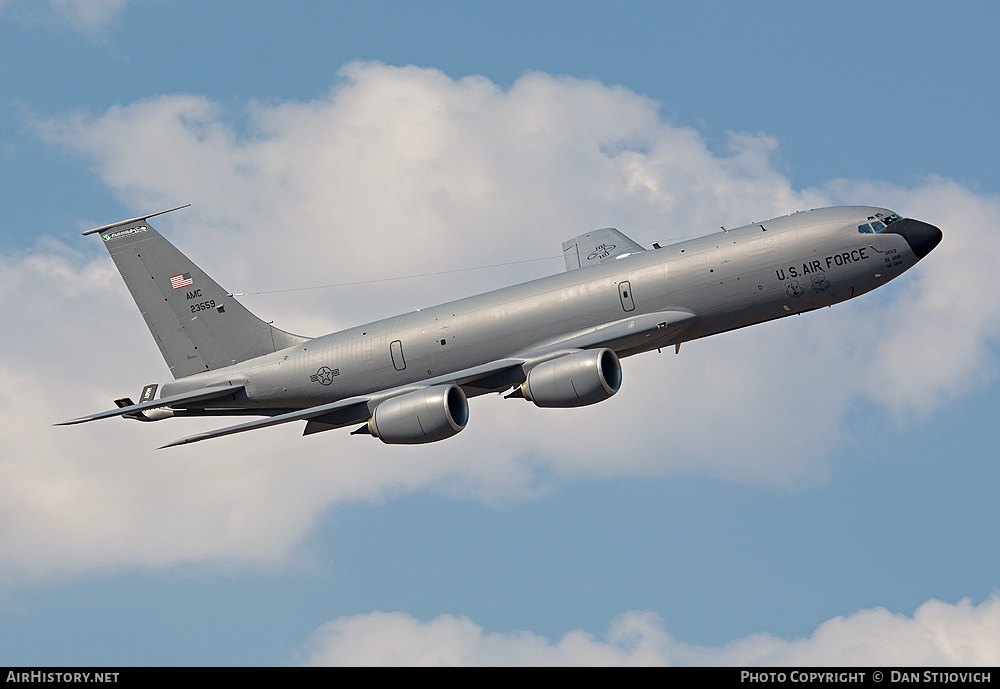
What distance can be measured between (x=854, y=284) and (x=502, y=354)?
1568 centimetres

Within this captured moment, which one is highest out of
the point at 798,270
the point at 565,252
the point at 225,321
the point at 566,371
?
the point at 565,252

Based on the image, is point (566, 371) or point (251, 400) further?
point (251, 400)

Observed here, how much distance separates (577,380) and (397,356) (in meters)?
9.92

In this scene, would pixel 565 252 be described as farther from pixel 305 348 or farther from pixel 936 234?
pixel 936 234

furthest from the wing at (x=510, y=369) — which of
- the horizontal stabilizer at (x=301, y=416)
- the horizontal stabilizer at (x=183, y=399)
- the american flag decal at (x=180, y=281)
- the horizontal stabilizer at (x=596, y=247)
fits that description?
the horizontal stabilizer at (x=596, y=247)

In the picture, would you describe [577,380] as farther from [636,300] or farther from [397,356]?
[397,356]

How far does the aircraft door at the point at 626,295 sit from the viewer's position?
52594 mm

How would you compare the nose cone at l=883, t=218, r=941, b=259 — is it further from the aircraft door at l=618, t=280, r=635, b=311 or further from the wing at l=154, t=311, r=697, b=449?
the aircraft door at l=618, t=280, r=635, b=311

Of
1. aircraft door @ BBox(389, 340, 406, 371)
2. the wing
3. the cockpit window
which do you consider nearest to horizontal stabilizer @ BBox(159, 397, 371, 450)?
the wing

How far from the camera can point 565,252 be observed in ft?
219

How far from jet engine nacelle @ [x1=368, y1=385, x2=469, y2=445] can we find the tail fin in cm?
1085
